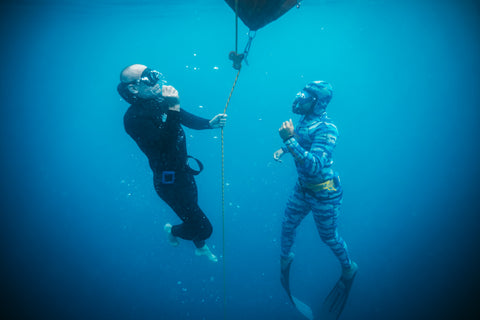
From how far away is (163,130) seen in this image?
194 centimetres

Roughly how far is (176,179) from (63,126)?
1829 inches

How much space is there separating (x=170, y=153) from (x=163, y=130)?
310 millimetres

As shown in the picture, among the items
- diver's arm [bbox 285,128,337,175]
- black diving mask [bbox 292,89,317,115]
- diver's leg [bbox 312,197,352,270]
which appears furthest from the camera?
diver's leg [bbox 312,197,352,270]

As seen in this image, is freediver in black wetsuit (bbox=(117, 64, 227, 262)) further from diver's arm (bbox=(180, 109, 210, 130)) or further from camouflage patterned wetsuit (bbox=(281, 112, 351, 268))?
camouflage patterned wetsuit (bbox=(281, 112, 351, 268))

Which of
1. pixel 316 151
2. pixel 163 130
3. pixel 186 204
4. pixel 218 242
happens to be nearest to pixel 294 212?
pixel 316 151

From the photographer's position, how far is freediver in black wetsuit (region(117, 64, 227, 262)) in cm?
189

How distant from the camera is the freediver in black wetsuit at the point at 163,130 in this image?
74.5 inches

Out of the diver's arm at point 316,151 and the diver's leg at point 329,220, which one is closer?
the diver's arm at point 316,151

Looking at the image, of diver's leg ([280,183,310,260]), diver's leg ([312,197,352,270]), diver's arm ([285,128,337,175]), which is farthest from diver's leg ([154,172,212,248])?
diver's leg ([312,197,352,270])

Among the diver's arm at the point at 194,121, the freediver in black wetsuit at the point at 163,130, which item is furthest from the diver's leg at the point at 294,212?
the diver's arm at the point at 194,121

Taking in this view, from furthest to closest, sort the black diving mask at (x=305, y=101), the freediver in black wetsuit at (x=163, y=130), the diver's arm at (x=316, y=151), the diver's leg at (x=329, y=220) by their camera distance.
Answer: the diver's leg at (x=329, y=220) < the black diving mask at (x=305, y=101) < the diver's arm at (x=316, y=151) < the freediver in black wetsuit at (x=163, y=130)

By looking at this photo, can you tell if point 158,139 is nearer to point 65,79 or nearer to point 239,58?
point 239,58

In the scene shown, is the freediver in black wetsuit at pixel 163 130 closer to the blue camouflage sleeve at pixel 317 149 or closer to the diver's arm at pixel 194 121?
the diver's arm at pixel 194 121

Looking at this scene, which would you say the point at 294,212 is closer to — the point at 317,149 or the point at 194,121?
the point at 317,149
